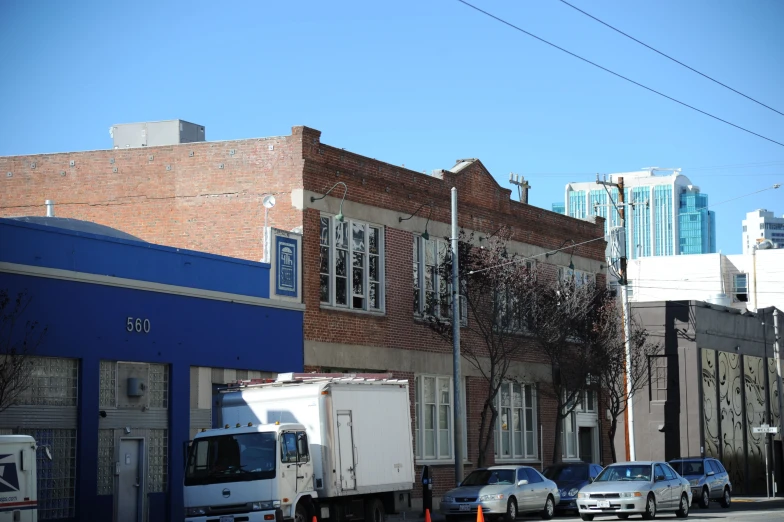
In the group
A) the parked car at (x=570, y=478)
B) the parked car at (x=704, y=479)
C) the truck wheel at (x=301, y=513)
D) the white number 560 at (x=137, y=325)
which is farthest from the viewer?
the parked car at (x=704, y=479)

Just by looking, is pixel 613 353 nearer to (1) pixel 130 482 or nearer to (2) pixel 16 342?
(1) pixel 130 482

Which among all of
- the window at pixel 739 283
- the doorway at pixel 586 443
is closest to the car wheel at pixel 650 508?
the doorway at pixel 586 443

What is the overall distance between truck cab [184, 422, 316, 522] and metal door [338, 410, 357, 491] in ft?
3.49

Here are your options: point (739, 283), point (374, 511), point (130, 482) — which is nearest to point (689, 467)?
point (374, 511)

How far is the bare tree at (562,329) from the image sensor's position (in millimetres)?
37062

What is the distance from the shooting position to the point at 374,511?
24.7 m

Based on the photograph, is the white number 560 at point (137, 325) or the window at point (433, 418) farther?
the window at point (433, 418)

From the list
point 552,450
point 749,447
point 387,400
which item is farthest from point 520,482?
point 749,447

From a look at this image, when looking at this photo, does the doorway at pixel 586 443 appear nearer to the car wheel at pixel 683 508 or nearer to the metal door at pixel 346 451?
the car wheel at pixel 683 508

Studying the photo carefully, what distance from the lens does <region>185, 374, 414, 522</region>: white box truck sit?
21.7 metres

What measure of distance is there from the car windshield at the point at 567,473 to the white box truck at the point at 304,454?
378 inches

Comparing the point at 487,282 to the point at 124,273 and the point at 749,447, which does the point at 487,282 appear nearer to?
the point at 124,273

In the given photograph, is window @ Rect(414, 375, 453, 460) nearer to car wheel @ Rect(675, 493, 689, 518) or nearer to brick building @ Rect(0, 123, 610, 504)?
brick building @ Rect(0, 123, 610, 504)

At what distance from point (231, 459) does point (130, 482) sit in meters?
4.87
